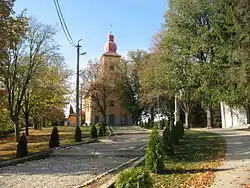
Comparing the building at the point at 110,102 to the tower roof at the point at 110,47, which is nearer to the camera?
the building at the point at 110,102

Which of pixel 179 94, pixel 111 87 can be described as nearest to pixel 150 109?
pixel 111 87

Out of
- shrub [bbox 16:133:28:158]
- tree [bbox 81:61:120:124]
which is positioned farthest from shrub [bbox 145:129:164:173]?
tree [bbox 81:61:120:124]

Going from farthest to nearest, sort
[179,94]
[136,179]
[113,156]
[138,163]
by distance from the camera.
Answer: [179,94] → [113,156] → [138,163] → [136,179]

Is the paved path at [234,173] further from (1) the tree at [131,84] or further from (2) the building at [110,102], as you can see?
(1) the tree at [131,84]

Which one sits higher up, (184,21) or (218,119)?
(184,21)

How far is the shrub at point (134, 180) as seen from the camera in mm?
5391

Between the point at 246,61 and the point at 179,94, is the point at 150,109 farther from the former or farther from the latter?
the point at 246,61

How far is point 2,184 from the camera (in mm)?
9180

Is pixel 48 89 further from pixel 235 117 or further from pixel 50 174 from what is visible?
pixel 235 117

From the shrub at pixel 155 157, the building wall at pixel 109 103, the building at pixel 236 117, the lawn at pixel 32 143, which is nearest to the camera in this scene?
the shrub at pixel 155 157

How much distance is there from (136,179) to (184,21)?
23.6 m

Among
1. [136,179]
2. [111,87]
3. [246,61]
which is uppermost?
[111,87]

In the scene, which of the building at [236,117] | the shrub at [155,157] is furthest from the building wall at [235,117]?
the shrub at [155,157]

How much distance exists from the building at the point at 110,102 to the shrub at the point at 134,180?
47227 millimetres
